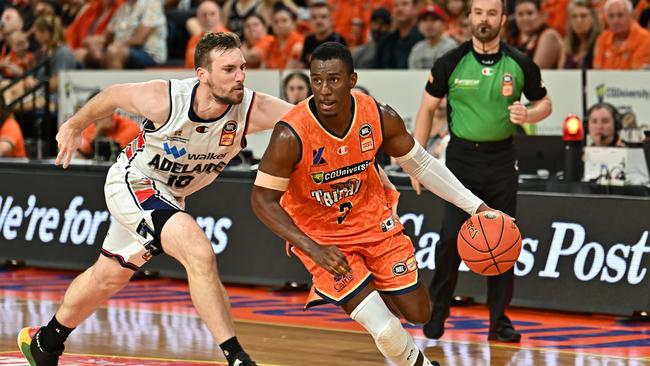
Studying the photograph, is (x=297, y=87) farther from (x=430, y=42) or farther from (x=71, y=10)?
(x=71, y=10)

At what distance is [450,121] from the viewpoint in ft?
30.8

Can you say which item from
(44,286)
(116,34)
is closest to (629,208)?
(44,286)

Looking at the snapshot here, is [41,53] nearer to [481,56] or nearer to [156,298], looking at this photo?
[156,298]

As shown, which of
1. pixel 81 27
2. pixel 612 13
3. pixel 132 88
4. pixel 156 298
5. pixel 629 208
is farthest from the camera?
pixel 81 27

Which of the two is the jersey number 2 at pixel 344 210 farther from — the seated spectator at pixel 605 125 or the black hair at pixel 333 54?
the seated spectator at pixel 605 125

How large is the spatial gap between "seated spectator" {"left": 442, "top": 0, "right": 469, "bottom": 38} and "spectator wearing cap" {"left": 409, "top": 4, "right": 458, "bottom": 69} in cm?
76

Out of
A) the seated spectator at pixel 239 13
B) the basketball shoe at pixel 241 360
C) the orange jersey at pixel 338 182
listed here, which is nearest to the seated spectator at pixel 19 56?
the seated spectator at pixel 239 13

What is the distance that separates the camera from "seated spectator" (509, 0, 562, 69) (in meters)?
13.6

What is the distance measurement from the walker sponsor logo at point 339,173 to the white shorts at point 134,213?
0.92m

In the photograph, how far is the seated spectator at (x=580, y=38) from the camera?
44.2 feet

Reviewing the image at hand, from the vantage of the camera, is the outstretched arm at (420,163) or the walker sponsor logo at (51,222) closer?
the outstretched arm at (420,163)

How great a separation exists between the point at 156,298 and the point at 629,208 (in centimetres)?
419

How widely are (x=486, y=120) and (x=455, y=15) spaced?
6.27 metres

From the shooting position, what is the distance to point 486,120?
Result: 9.18 m
